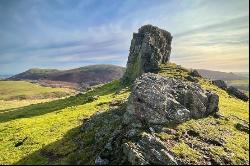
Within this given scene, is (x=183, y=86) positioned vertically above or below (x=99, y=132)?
above

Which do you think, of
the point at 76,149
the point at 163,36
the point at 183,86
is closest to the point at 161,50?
the point at 163,36

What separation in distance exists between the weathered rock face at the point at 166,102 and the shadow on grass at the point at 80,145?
17.7 feet

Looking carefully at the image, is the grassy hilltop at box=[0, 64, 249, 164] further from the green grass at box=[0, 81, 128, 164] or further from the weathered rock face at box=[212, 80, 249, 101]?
the weathered rock face at box=[212, 80, 249, 101]

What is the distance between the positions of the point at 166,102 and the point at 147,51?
74082 mm

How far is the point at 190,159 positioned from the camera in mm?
38688

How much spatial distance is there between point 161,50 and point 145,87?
82.3 m

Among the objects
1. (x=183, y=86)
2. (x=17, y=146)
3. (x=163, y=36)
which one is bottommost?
(x=17, y=146)

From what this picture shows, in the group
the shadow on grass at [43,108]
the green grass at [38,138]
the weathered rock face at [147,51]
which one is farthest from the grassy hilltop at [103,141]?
the weathered rock face at [147,51]

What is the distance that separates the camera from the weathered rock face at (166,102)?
46.4m

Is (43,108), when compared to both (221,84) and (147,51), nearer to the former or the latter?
(147,51)

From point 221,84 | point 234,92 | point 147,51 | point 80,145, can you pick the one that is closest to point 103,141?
point 80,145

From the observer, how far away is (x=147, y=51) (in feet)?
398

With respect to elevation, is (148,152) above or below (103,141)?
above

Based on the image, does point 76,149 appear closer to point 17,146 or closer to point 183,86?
point 17,146
